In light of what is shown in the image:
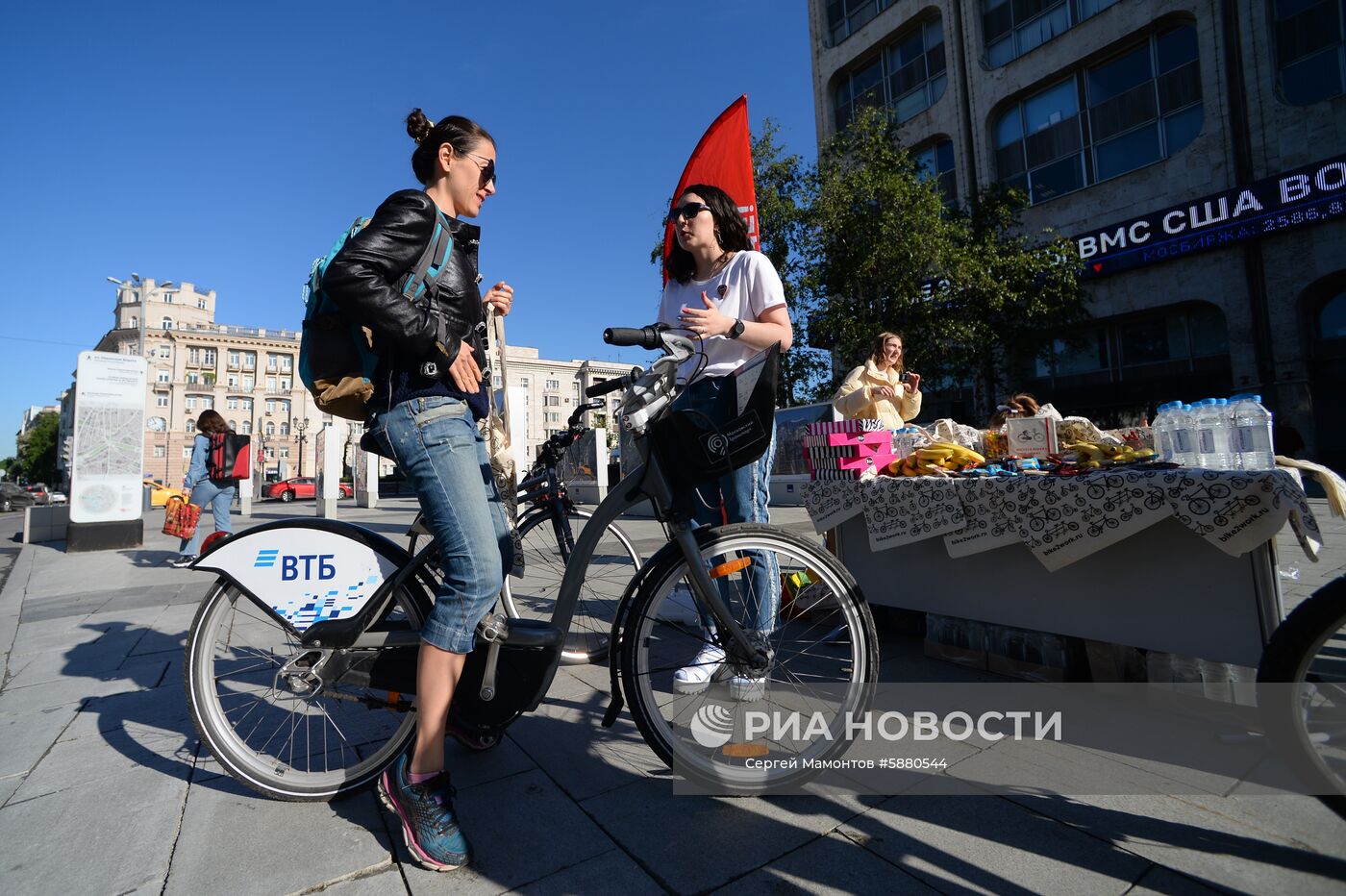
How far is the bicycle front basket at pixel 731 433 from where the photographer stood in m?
1.82

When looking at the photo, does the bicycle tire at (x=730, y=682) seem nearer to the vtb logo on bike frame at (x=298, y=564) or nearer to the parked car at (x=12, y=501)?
the vtb logo on bike frame at (x=298, y=564)

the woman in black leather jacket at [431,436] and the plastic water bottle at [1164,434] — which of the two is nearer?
the woman in black leather jacket at [431,436]

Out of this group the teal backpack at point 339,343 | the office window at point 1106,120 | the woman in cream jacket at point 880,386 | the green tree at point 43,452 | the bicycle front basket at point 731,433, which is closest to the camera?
the teal backpack at point 339,343

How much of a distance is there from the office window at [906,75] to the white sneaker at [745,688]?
78.0 feet

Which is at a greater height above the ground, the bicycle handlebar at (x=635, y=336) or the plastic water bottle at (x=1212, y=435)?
the bicycle handlebar at (x=635, y=336)

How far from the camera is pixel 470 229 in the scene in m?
1.97

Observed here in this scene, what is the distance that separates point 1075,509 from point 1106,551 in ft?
0.70

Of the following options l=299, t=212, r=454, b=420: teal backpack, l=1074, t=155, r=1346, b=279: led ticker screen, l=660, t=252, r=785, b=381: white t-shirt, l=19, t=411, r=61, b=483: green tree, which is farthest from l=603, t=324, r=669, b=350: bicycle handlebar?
l=19, t=411, r=61, b=483: green tree

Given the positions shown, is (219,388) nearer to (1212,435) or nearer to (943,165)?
(943,165)

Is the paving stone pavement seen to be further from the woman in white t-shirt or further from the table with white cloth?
the table with white cloth

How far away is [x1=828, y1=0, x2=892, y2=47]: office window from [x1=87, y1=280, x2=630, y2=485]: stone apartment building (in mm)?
45083

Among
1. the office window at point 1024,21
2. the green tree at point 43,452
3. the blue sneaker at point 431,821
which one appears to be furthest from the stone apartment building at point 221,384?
the blue sneaker at point 431,821

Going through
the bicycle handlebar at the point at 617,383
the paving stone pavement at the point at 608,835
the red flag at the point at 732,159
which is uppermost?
the red flag at the point at 732,159

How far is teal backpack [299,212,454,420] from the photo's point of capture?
67.2 inches
